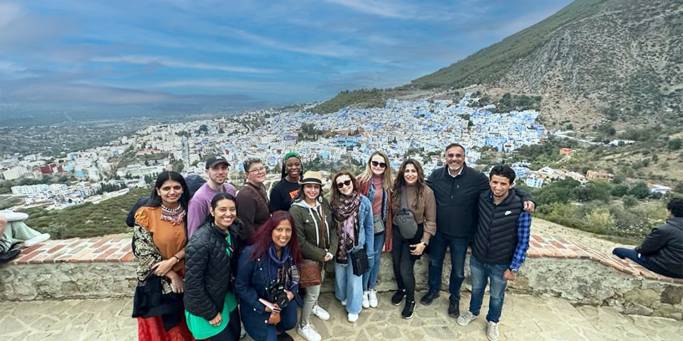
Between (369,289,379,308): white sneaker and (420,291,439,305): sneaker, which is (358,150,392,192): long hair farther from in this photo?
(420,291,439,305): sneaker

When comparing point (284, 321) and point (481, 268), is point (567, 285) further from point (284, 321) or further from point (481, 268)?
point (284, 321)

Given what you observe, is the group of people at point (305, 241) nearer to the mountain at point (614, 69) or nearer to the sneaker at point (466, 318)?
the sneaker at point (466, 318)

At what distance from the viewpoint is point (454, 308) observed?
288 centimetres

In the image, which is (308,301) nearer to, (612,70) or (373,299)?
(373,299)

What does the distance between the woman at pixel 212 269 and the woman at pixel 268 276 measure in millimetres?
126

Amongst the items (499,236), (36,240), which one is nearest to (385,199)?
(499,236)

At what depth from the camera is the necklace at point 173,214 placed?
2.06 meters

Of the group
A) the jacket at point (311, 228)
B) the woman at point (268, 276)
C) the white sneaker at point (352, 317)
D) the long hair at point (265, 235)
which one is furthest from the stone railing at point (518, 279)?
the long hair at point (265, 235)

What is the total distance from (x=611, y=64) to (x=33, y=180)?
238ft

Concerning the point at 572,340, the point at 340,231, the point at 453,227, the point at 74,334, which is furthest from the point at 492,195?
the point at 74,334

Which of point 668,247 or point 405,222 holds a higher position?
point 405,222

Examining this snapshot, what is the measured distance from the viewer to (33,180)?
34750 mm

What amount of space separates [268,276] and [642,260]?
354 cm

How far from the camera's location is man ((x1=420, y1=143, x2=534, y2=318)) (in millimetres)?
2625
